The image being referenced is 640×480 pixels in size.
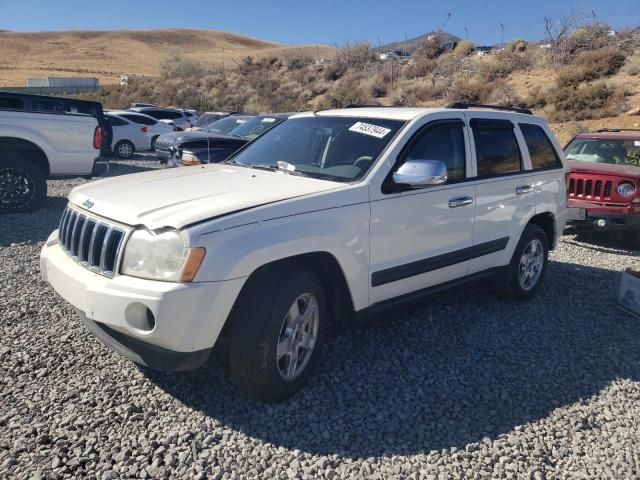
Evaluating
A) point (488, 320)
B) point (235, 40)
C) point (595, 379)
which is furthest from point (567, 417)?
point (235, 40)

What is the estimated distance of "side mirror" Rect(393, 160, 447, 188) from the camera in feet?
12.0

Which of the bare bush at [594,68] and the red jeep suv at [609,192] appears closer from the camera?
the red jeep suv at [609,192]

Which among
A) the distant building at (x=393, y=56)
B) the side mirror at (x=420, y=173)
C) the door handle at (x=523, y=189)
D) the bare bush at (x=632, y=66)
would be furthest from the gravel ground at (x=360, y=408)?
the distant building at (x=393, y=56)

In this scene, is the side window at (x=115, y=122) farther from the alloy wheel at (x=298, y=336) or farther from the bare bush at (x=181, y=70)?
the bare bush at (x=181, y=70)

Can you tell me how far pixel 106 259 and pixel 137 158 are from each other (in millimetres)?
15453

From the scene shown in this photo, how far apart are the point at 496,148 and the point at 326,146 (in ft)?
5.41

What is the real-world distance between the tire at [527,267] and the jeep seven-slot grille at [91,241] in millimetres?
3571

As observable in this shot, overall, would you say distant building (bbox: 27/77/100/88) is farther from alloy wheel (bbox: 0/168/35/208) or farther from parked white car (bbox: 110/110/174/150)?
alloy wheel (bbox: 0/168/35/208)

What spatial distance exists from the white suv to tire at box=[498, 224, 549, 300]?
6cm

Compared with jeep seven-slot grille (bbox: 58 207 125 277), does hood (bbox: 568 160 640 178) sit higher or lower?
lower

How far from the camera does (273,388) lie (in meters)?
3.28

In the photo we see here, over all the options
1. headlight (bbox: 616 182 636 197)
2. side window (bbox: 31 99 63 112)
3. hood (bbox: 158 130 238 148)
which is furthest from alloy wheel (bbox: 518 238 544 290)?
side window (bbox: 31 99 63 112)

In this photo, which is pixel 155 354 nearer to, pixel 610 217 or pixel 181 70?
pixel 610 217

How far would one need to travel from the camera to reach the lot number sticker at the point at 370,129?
161 inches
